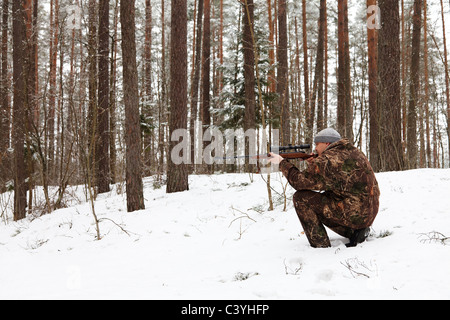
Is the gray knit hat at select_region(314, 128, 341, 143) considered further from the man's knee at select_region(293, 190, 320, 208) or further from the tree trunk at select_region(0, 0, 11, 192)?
the tree trunk at select_region(0, 0, 11, 192)

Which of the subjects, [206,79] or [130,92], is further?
[206,79]

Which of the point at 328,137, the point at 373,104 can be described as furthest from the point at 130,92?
the point at 373,104

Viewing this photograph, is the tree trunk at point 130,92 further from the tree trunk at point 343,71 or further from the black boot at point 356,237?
the tree trunk at point 343,71

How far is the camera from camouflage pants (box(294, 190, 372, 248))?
3363 mm

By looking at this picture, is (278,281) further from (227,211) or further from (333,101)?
(333,101)

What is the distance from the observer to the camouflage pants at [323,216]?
132 inches

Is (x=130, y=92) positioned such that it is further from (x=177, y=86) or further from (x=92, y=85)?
(x=177, y=86)

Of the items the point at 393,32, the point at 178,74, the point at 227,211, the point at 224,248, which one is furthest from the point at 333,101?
the point at 224,248

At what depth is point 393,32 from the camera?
7488 mm

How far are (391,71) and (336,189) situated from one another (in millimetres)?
5688

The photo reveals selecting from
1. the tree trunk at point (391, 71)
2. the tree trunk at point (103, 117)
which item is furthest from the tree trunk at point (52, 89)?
the tree trunk at point (391, 71)

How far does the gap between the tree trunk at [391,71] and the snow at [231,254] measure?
1.45 metres

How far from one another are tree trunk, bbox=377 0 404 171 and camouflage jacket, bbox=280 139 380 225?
5.03 meters

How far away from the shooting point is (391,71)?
7.59 m
